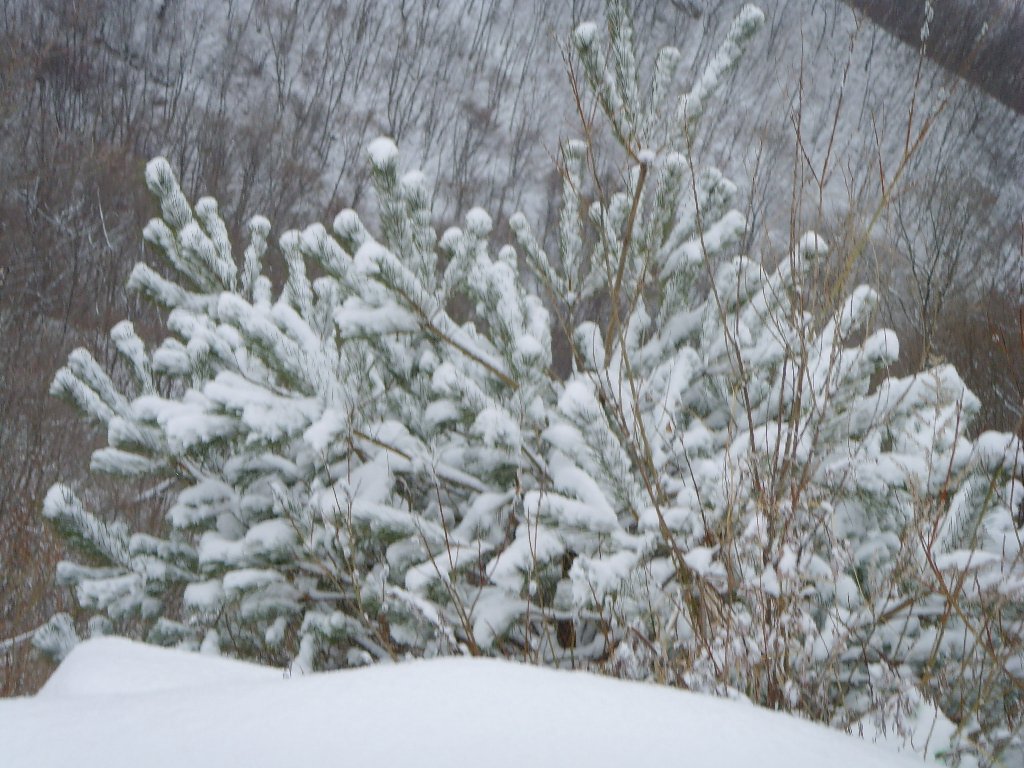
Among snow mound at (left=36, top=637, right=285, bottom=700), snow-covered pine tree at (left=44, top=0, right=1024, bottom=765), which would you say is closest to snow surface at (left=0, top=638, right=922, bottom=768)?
snow mound at (left=36, top=637, right=285, bottom=700)

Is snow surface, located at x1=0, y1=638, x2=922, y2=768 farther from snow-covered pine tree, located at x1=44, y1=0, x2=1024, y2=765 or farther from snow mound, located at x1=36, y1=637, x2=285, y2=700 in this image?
snow-covered pine tree, located at x1=44, y1=0, x2=1024, y2=765

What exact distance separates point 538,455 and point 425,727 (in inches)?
94.1

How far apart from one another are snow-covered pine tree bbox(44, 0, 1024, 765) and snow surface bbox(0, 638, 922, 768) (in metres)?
1.21

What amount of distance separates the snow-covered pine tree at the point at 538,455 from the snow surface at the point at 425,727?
1213mm

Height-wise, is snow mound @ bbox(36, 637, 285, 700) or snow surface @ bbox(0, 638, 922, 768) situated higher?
snow surface @ bbox(0, 638, 922, 768)

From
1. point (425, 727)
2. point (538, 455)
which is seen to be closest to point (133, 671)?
point (425, 727)

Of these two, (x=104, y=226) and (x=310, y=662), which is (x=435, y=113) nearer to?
(x=104, y=226)

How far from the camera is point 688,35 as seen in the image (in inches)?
968

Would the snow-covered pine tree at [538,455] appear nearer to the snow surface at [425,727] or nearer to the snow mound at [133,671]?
the snow mound at [133,671]

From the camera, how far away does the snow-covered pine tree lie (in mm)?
2551

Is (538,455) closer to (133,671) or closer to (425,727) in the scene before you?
(133,671)

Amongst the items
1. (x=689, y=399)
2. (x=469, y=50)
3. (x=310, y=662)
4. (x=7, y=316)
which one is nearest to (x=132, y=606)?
(x=310, y=662)

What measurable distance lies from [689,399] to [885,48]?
23.3 meters

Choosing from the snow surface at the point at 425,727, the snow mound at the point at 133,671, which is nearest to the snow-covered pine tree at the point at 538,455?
the snow mound at the point at 133,671
